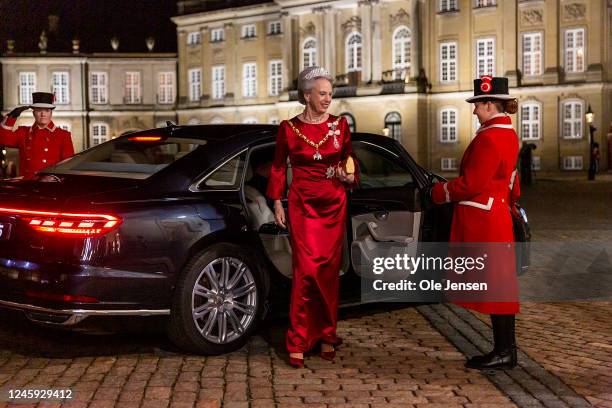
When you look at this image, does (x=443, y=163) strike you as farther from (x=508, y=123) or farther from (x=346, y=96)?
(x=508, y=123)

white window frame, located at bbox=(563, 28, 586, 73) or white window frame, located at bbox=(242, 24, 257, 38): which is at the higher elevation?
white window frame, located at bbox=(242, 24, 257, 38)

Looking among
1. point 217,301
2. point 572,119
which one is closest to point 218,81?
point 572,119

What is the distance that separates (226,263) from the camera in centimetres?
614

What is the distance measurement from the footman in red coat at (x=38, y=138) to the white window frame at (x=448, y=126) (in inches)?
1737

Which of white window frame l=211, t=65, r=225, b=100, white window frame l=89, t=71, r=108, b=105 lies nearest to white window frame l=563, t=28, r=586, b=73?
white window frame l=211, t=65, r=225, b=100

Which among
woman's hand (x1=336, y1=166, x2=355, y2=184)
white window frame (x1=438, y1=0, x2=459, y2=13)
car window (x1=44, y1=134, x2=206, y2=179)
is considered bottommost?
woman's hand (x1=336, y1=166, x2=355, y2=184)

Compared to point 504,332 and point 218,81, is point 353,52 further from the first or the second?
point 504,332

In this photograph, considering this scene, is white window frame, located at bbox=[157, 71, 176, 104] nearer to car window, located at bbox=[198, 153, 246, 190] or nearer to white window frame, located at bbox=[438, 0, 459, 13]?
white window frame, located at bbox=[438, 0, 459, 13]

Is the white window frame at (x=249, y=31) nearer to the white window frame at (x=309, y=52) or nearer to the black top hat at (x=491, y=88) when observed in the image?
the white window frame at (x=309, y=52)

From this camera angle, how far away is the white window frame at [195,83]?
6694 cm

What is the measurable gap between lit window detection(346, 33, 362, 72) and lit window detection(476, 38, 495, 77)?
799cm

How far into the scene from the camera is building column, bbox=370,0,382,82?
2124 inches

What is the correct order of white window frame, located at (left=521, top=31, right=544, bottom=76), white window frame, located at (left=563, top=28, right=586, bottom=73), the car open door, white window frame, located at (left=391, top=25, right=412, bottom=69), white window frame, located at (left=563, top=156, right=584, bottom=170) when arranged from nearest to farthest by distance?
the car open door → white window frame, located at (left=563, top=156, right=584, bottom=170) → white window frame, located at (left=563, top=28, right=586, bottom=73) → white window frame, located at (left=521, top=31, right=544, bottom=76) → white window frame, located at (left=391, top=25, right=412, bottom=69)

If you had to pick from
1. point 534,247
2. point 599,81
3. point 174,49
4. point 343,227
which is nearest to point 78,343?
point 343,227
